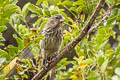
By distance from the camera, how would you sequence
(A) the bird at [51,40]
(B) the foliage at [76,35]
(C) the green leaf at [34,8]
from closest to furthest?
(B) the foliage at [76,35] → (C) the green leaf at [34,8] → (A) the bird at [51,40]

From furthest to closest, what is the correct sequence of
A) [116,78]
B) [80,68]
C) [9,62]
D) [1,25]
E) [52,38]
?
[52,38], [80,68], [9,62], [1,25], [116,78]

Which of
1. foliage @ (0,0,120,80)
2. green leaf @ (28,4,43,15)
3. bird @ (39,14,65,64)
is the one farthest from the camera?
bird @ (39,14,65,64)

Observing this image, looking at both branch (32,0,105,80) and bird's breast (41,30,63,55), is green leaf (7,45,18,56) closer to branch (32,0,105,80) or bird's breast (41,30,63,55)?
branch (32,0,105,80)

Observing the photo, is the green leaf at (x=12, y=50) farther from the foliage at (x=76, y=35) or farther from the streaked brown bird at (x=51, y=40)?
the streaked brown bird at (x=51, y=40)

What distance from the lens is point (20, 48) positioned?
1229mm

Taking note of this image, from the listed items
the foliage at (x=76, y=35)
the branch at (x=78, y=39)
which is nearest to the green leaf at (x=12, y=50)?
the foliage at (x=76, y=35)

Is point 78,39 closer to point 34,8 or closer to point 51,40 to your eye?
point 34,8

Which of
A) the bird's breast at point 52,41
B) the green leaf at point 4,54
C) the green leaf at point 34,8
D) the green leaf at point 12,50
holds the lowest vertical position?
the green leaf at point 4,54

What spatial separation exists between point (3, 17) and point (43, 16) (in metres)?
0.57

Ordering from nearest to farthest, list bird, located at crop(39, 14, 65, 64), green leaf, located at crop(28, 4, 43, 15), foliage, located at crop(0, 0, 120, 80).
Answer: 1. foliage, located at crop(0, 0, 120, 80)
2. green leaf, located at crop(28, 4, 43, 15)
3. bird, located at crop(39, 14, 65, 64)

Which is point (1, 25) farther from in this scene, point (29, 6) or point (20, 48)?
point (29, 6)

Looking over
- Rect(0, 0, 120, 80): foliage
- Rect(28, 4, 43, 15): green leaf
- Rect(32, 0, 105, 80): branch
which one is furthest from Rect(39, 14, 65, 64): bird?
Rect(32, 0, 105, 80): branch

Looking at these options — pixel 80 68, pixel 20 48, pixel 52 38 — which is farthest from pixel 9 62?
pixel 52 38

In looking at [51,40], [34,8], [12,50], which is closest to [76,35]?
[34,8]
